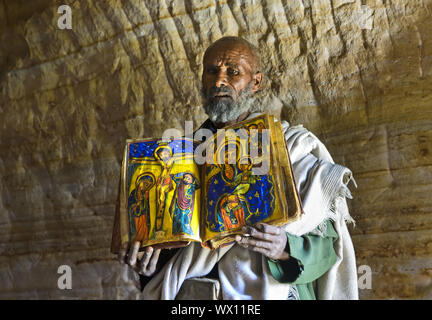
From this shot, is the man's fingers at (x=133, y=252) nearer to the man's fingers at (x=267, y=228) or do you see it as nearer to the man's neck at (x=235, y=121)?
the man's fingers at (x=267, y=228)

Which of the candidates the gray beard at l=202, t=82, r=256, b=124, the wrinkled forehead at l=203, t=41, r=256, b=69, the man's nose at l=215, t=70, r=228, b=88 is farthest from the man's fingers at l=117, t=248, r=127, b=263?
the wrinkled forehead at l=203, t=41, r=256, b=69

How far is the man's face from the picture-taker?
2.60 meters

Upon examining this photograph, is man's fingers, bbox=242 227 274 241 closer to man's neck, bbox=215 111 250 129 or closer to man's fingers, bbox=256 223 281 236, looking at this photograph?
man's fingers, bbox=256 223 281 236

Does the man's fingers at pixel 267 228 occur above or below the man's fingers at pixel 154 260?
above

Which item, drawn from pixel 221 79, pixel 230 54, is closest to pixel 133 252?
pixel 221 79

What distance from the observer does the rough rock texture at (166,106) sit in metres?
3.31

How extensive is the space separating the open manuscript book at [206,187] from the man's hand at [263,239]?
0.14 feet

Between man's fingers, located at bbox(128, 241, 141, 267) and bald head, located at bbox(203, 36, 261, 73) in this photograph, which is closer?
man's fingers, located at bbox(128, 241, 141, 267)

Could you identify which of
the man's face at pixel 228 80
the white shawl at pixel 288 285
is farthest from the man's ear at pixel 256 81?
the white shawl at pixel 288 285

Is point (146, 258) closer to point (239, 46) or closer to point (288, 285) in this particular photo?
point (288, 285)

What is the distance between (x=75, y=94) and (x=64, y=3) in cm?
69

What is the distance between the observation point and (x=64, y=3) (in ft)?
14.6
